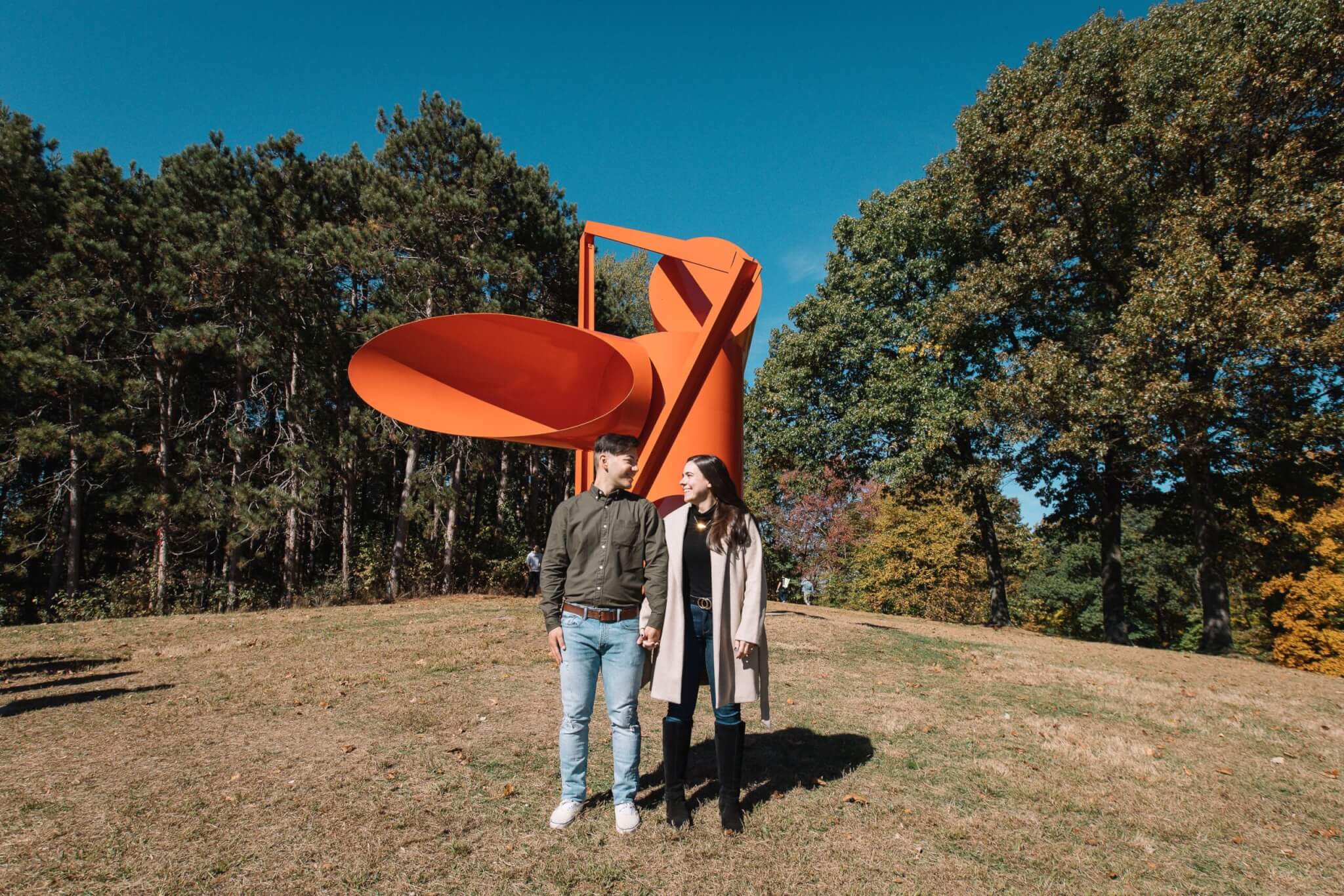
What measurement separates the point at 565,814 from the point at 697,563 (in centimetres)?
122

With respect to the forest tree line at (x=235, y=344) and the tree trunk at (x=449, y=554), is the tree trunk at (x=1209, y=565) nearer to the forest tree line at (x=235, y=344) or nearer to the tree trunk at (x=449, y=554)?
the forest tree line at (x=235, y=344)

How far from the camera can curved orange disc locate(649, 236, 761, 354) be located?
5.54 metres

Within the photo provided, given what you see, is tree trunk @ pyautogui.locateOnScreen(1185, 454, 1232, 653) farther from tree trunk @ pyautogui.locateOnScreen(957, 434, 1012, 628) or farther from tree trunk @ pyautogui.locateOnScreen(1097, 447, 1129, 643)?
tree trunk @ pyautogui.locateOnScreen(957, 434, 1012, 628)

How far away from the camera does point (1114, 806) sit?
3531 mm

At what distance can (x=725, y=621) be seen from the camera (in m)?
3.13

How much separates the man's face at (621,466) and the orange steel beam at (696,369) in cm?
215

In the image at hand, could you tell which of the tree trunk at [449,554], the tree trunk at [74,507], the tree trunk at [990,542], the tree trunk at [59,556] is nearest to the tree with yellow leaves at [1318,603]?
the tree trunk at [990,542]

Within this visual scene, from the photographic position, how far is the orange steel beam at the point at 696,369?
5.24 m

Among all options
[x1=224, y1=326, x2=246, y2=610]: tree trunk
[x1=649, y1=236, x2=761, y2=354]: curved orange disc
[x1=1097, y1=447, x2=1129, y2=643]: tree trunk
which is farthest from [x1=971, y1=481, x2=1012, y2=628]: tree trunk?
[x1=224, y1=326, x2=246, y2=610]: tree trunk

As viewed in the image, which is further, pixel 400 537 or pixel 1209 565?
pixel 400 537

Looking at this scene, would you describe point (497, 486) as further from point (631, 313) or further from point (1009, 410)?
point (1009, 410)

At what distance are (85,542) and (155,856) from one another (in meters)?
17.8

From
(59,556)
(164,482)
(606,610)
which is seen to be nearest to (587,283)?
(606,610)

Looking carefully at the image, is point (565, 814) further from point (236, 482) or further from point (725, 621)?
point (236, 482)
